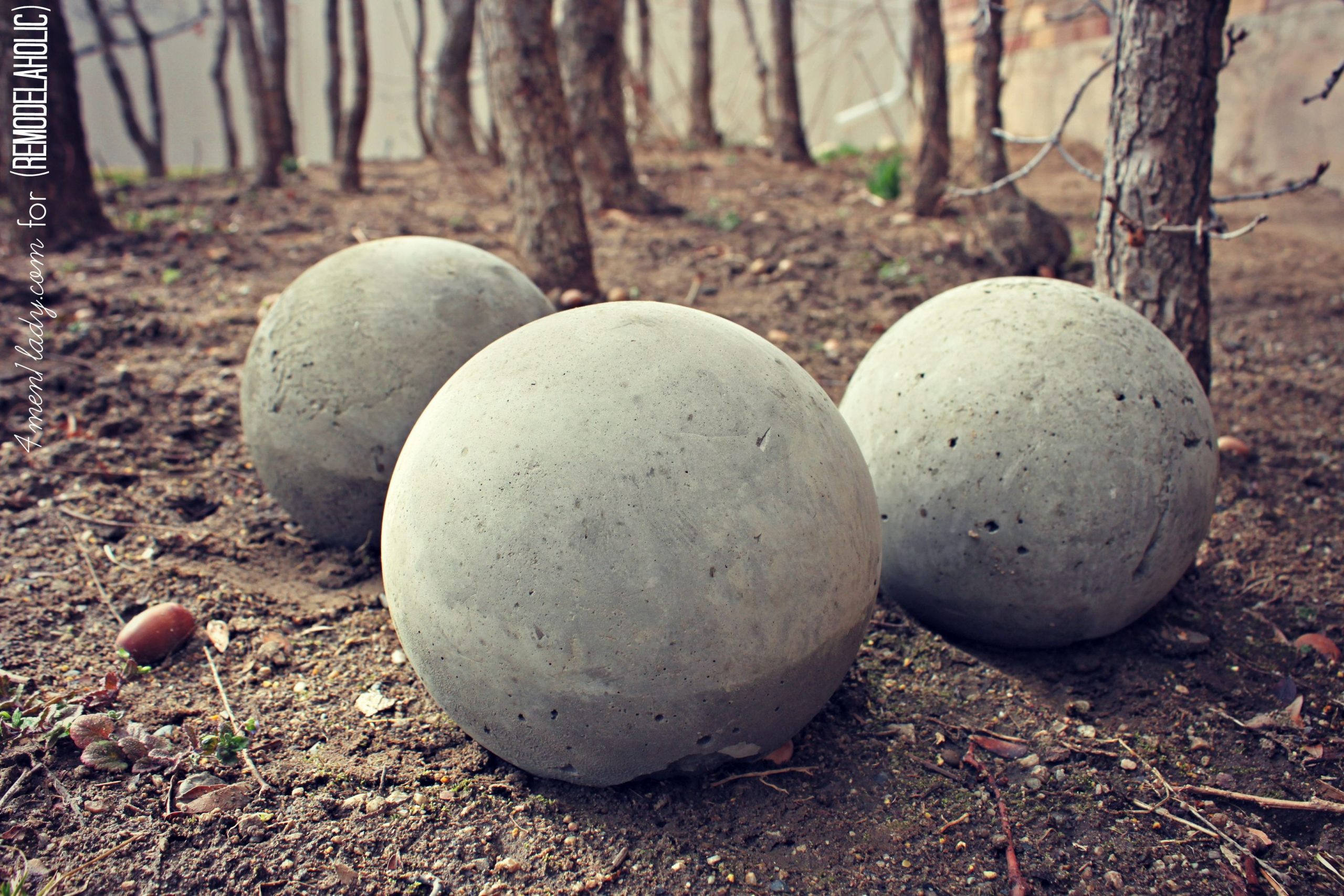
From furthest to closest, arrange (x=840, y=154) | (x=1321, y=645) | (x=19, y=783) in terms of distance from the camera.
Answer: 1. (x=840, y=154)
2. (x=1321, y=645)
3. (x=19, y=783)

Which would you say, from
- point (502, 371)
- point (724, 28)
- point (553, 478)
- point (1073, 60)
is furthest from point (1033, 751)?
point (724, 28)

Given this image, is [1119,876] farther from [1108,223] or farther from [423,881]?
[1108,223]

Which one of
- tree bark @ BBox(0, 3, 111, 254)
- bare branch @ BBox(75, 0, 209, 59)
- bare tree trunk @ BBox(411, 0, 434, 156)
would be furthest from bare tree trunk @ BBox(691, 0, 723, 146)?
tree bark @ BBox(0, 3, 111, 254)

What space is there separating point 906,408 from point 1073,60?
1027 centimetres

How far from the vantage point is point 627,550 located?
202 cm

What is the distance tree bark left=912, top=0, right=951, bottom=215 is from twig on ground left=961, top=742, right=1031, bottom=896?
601 cm

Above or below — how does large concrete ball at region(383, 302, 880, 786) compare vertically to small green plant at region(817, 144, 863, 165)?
below

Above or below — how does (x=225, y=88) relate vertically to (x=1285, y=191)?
above

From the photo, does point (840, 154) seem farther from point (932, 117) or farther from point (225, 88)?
point (225, 88)

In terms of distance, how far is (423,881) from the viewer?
2096 millimetres

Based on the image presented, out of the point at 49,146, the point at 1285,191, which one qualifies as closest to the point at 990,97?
the point at 1285,191

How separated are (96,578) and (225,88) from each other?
11962 millimetres

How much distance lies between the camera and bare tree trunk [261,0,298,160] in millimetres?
9547

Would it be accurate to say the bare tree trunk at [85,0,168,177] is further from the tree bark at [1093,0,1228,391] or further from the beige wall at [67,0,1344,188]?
the tree bark at [1093,0,1228,391]
